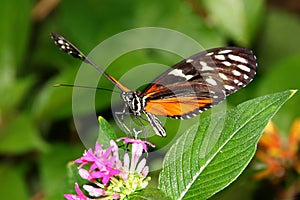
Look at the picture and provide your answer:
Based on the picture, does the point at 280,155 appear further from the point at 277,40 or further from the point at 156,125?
the point at 277,40

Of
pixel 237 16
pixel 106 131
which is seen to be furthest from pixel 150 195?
pixel 237 16

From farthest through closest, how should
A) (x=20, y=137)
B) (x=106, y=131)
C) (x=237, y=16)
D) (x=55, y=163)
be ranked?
(x=237, y=16) → (x=55, y=163) → (x=20, y=137) → (x=106, y=131)

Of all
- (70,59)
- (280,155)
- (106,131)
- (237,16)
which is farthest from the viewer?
(70,59)

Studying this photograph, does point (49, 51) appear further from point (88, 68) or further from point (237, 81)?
point (237, 81)

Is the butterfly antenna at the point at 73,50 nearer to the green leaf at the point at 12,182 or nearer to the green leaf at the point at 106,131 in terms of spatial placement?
the green leaf at the point at 106,131

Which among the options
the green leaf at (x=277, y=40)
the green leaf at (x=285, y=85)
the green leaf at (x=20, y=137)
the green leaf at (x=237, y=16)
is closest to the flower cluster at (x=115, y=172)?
the green leaf at (x=20, y=137)

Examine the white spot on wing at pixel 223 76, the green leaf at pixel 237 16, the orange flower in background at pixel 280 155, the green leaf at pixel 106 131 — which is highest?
the green leaf at pixel 237 16

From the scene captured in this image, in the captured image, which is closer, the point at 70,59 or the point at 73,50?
the point at 73,50

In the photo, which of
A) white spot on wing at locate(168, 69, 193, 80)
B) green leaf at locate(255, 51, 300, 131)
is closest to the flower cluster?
white spot on wing at locate(168, 69, 193, 80)
